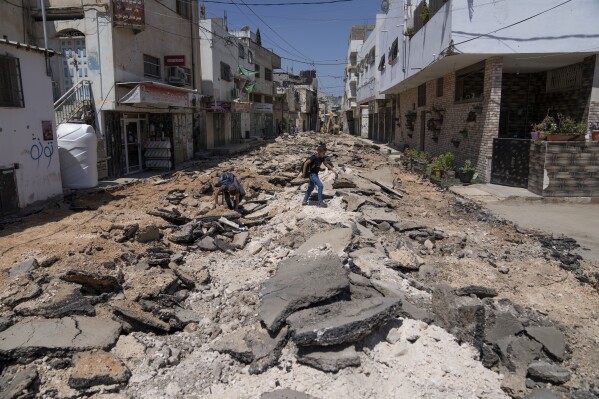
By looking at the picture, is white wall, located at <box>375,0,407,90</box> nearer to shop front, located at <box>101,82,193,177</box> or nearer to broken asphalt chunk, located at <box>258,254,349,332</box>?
shop front, located at <box>101,82,193,177</box>

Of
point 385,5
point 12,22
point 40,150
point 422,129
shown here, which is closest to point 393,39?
point 385,5

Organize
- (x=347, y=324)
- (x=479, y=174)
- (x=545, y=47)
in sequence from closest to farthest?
(x=347, y=324) → (x=545, y=47) → (x=479, y=174)

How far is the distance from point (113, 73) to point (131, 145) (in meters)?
3.39

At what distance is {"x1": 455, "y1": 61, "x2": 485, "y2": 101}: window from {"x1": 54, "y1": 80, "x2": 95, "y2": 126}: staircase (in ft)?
43.5

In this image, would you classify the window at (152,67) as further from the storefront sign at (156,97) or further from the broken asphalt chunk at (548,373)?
the broken asphalt chunk at (548,373)

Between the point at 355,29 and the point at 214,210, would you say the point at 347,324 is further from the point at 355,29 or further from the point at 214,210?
the point at 355,29

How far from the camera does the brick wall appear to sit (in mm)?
13922

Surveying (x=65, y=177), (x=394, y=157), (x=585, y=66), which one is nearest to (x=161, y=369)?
(x=65, y=177)

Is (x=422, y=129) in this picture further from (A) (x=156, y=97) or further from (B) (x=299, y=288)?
(B) (x=299, y=288)

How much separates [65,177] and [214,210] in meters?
5.64

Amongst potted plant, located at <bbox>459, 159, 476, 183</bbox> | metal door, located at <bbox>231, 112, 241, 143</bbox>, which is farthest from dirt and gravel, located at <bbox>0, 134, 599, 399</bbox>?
metal door, located at <bbox>231, 112, 241, 143</bbox>

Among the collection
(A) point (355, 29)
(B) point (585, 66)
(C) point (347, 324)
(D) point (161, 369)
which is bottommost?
(D) point (161, 369)

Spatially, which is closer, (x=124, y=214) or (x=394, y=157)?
(x=124, y=214)

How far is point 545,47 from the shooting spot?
12.9m
